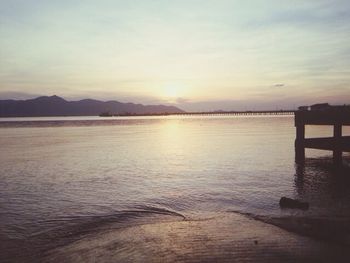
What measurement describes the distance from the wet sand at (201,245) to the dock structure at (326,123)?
46.5ft

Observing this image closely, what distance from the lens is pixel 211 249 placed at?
31.2ft

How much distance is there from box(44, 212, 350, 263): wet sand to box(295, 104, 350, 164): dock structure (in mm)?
14176

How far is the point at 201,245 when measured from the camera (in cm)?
982

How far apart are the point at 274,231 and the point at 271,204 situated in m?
3.74

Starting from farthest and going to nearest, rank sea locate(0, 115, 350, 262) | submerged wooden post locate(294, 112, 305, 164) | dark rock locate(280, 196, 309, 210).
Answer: submerged wooden post locate(294, 112, 305, 164) < dark rock locate(280, 196, 309, 210) < sea locate(0, 115, 350, 262)

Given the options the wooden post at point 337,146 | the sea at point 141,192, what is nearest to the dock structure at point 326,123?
the wooden post at point 337,146

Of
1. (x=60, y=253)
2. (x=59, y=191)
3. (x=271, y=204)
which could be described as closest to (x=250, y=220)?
(x=271, y=204)

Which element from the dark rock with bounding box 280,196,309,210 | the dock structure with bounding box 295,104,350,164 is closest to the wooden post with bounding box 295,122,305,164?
the dock structure with bounding box 295,104,350,164

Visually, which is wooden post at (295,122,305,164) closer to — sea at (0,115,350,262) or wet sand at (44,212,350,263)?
sea at (0,115,350,262)

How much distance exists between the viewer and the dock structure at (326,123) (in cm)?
2345

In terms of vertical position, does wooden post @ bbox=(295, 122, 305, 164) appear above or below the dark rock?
above

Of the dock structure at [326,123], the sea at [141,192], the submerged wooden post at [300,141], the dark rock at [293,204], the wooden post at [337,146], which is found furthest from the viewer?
the submerged wooden post at [300,141]

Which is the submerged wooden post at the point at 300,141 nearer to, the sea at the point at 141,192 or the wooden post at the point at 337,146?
the sea at the point at 141,192

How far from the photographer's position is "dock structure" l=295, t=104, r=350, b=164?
23453 millimetres
